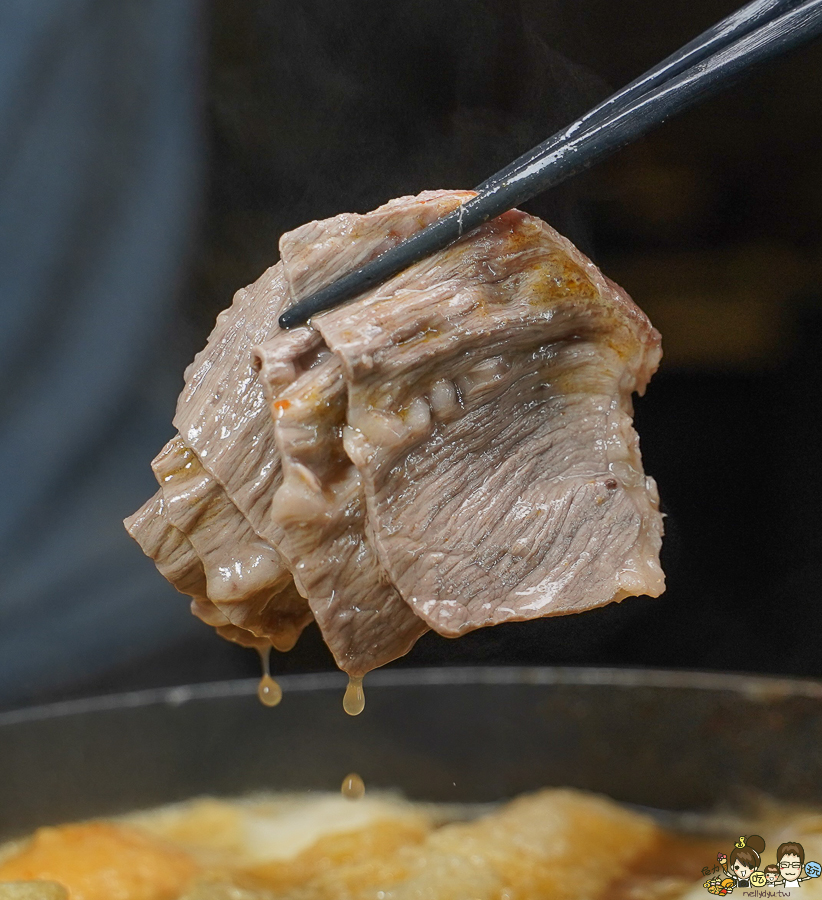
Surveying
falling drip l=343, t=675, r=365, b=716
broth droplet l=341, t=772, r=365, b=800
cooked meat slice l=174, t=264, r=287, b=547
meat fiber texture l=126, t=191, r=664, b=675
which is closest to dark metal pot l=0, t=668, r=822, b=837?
broth droplet l=341, t=772, r=365, b=800

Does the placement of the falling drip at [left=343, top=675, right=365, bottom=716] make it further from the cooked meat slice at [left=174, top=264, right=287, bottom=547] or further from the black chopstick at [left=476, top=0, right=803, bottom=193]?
the black chopstick at [left=476, top=0, right=803, bottom=193]

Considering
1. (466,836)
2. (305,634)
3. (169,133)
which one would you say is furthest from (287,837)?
(169,133)

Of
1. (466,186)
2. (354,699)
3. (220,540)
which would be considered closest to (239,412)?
(220,540)

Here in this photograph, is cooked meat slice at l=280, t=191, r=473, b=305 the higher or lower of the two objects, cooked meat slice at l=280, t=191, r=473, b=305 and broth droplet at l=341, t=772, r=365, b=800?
the higher

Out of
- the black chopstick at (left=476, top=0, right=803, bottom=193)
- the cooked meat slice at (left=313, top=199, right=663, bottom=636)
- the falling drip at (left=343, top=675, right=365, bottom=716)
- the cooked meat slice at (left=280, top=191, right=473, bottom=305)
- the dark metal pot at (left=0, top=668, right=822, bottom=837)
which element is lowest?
the dark metal pot at (left=0, top=668, right=822, bottom=837)

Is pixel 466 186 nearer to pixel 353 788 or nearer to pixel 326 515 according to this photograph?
pixel 326 515

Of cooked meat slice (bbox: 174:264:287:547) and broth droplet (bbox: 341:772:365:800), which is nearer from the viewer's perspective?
cooked meat slice (bbox: 174:264:287:547)

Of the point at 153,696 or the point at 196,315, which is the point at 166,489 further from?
the point at 196,315
